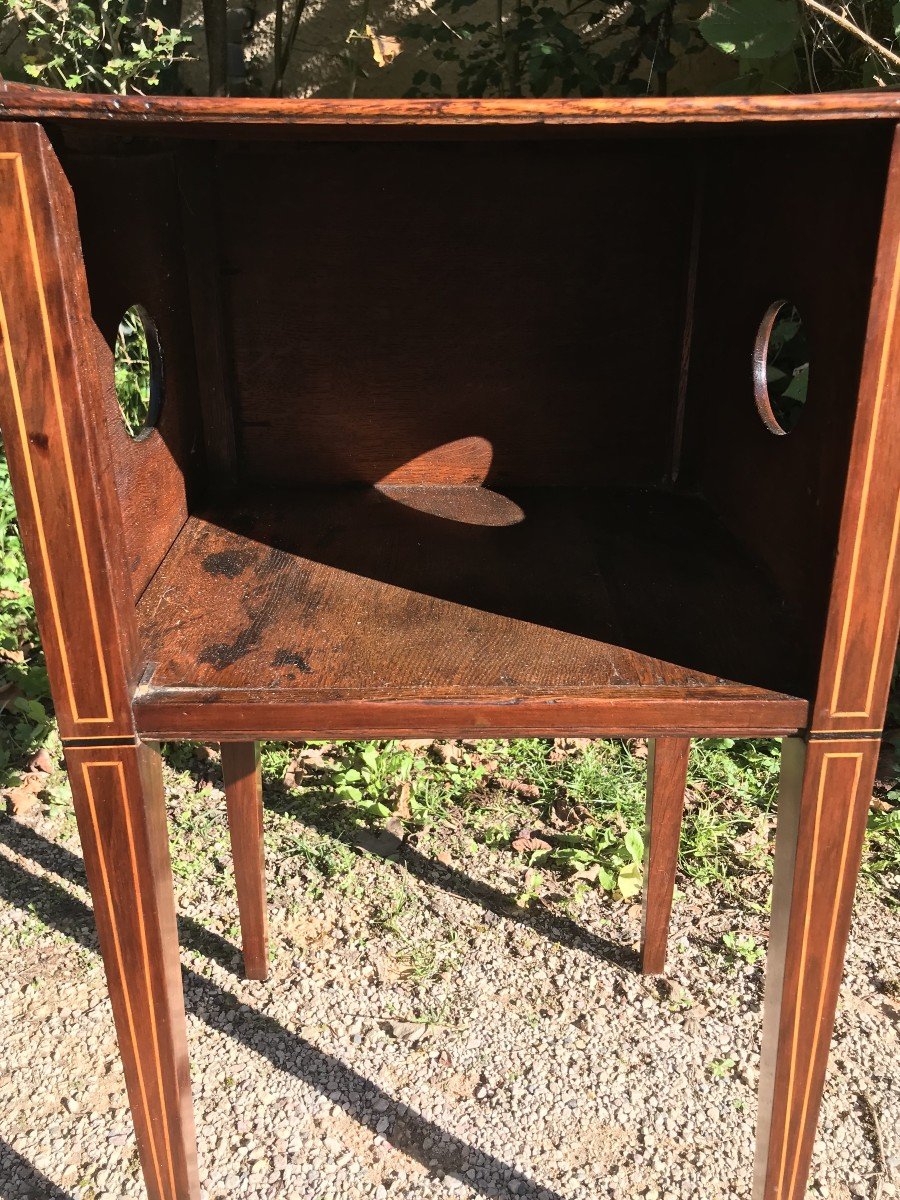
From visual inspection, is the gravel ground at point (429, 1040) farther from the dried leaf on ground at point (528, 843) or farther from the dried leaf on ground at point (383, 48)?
the dried leaf on ground at point (383, 48)

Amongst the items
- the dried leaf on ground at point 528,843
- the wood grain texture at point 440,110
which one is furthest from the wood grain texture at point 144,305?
the dried leaf on ground at point 528,843

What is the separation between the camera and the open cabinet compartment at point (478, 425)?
3.10 feet

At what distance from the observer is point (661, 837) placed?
167cm

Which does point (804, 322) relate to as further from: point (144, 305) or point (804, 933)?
point (144, 305)

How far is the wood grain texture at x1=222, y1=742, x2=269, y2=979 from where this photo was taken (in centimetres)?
160

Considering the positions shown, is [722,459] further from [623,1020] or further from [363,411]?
[623,1020]

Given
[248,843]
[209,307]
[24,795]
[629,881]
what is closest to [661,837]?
[629,881]

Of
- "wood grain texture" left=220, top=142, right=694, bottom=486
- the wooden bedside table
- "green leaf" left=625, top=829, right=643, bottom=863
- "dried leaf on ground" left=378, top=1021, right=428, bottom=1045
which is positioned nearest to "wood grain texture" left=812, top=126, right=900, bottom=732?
the wooden bedside table

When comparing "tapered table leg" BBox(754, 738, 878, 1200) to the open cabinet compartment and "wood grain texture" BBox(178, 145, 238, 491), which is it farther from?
"wood grain texture" BBox(178, 145, 238, 491)

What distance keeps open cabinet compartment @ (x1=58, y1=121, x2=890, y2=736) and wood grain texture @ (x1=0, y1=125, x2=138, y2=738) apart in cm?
6

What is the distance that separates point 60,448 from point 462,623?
42 centimetres

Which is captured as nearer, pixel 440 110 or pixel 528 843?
pixel 440 110

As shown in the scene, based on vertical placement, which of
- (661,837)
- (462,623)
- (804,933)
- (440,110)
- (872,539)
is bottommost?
(661,837)

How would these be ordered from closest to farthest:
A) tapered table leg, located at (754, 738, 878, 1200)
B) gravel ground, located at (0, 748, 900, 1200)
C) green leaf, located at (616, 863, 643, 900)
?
tapered table leg, located at (754, 738, 878, 1200), gravel ground, located at (0, 748, 900, 1200), green leaf, located at (616, 863, 643, 900)
